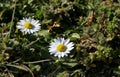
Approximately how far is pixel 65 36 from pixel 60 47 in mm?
309

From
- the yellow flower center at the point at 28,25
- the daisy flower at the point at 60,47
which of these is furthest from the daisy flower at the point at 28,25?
the daisy flower at the point at 60,47

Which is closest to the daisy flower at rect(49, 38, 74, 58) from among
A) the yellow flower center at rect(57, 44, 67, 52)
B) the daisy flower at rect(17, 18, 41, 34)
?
the yellow flower center at rect(57, 44, 67, 52)

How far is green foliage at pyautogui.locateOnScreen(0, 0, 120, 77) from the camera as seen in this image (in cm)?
338

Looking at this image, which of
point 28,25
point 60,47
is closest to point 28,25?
point 28,25

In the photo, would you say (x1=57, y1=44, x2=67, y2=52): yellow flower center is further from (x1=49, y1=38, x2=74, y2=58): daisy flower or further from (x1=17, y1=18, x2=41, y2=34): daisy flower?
(x1=17, y1=18, x2=41, y2=34): daisy flower

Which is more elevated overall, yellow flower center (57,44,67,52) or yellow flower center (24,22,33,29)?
yellow flower center (24,22,33,29)

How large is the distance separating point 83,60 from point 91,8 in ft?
2.01

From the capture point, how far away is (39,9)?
12.6 ft

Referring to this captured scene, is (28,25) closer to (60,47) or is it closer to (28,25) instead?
(28,25)

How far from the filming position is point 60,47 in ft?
11.0

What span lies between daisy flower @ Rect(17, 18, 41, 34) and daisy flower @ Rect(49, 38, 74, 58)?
20cm

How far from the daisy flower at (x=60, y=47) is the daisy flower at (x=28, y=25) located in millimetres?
203

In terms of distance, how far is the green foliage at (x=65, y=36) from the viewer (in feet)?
11.1

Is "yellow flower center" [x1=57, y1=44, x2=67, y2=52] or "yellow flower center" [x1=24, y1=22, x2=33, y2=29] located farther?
"yellow flower center" [x1=24, y1=22, x2=33, y2=29]
